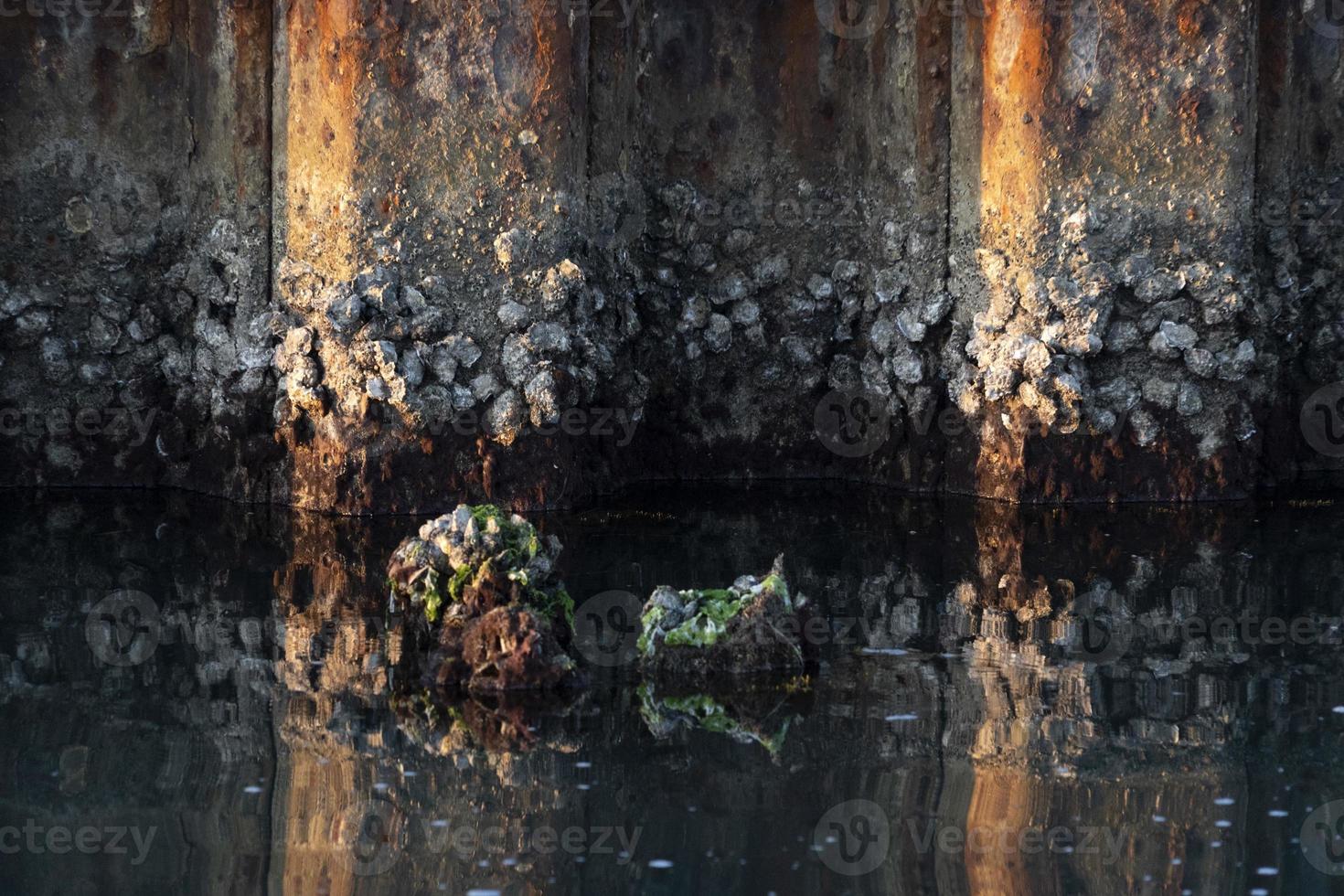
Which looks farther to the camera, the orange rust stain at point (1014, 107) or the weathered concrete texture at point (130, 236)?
the weathered concrete texture at point (130, 236)

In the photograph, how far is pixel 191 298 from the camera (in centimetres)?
834

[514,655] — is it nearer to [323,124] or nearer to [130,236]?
[323,124]

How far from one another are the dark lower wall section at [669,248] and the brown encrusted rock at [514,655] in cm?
260

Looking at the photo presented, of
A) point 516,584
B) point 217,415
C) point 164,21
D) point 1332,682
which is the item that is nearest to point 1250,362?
point 1332,682

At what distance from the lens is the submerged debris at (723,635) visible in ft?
17.2

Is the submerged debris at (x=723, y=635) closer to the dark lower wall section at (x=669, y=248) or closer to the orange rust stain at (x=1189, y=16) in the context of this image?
the dark lower wall section at (x=669, y=248)

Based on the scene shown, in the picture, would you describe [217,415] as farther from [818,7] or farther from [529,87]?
[818,7]

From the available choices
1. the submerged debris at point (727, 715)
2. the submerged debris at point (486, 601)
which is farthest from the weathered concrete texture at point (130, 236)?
the submerged debris at point (727, 715)

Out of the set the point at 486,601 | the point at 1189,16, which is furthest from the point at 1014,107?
the point at 486,601

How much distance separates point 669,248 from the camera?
8.76 m

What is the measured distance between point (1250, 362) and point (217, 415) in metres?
4.55

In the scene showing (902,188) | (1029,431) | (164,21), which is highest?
(164,21)

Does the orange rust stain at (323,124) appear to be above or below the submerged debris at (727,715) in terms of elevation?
above

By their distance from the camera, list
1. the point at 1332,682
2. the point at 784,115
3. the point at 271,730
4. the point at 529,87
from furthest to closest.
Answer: the point at 784,115, the point at 529,87, the point at 1332,682, the point at 271,730
